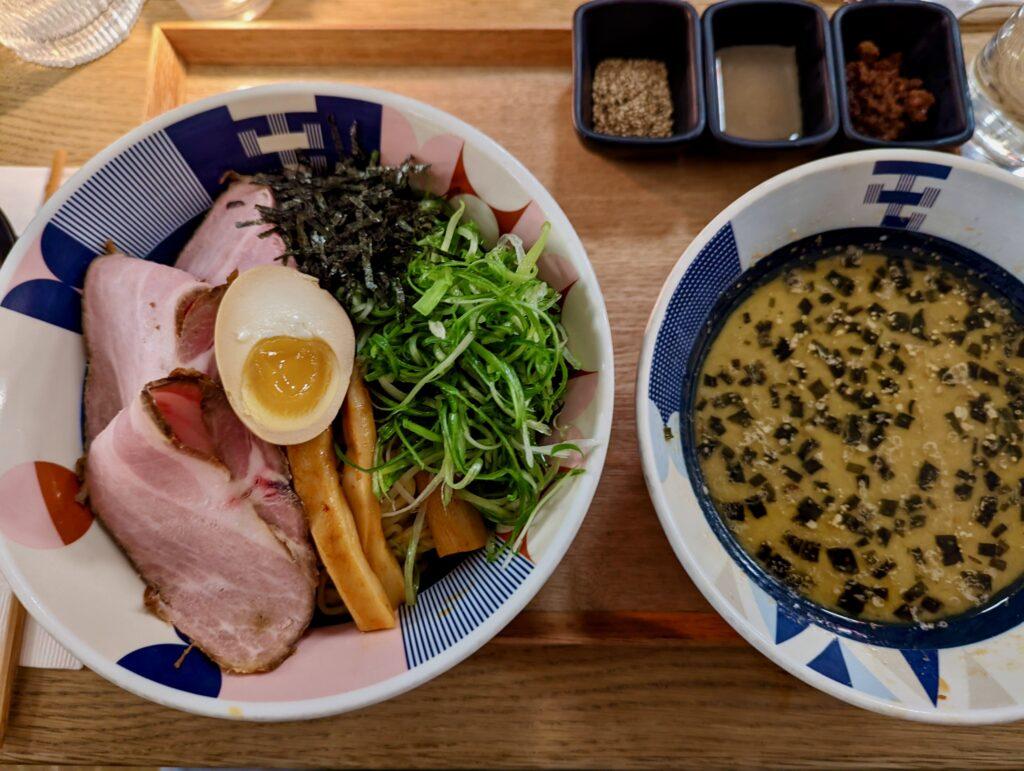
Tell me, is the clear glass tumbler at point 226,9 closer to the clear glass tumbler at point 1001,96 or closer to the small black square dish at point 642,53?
the small black square dish at point 642,53

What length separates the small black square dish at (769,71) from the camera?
1479mm

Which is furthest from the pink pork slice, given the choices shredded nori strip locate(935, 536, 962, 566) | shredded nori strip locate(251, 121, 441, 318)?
shredded nori strip locate(935, 536, 962, 566)

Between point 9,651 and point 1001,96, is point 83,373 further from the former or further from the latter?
point 1001,96

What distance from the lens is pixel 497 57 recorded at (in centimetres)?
160

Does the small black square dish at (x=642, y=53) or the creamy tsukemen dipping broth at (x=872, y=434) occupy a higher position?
the small black square dish at (x=642, y=53)

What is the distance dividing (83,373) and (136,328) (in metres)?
0.17

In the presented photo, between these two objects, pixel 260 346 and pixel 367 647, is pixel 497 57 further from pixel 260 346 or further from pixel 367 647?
pixel 367 647

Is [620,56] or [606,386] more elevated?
[620,56]

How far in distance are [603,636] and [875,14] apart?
141cm

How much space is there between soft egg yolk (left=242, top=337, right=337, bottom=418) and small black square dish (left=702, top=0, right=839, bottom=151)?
35.7 inches

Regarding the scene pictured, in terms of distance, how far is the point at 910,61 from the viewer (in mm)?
1557

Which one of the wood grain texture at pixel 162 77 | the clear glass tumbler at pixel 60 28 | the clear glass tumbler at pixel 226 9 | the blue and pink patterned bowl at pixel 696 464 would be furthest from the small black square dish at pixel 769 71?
the clear glass tumbler at pixel 60 28

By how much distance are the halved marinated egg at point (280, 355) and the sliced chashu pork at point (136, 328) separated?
0.08m

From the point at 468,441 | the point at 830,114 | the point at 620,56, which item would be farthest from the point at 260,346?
the point at 830,114
